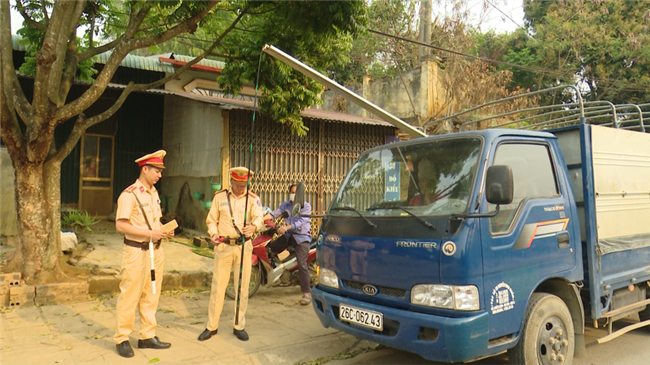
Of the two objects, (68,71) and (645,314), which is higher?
(68,71)

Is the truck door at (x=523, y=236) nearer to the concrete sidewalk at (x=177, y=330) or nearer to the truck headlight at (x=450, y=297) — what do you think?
the truck headlight at (x=450, y=297)

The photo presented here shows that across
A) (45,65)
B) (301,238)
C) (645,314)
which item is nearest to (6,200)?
(45,65)

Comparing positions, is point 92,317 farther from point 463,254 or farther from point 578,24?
point 578,24

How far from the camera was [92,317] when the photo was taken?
5.42 meters

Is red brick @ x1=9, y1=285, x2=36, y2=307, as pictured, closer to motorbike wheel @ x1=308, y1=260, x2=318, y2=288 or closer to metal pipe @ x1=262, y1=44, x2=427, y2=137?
motorbike wheel @ x1=308, y1=260, x2=318, y2=288

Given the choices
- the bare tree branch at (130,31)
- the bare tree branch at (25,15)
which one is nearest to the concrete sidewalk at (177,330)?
the bare tree branch at (130,31)

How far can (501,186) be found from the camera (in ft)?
10.6

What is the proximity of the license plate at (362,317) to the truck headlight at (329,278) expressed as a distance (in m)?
0.24

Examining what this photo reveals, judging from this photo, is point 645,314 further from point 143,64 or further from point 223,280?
point 143,64

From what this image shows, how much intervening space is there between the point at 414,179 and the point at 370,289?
100 centimetres

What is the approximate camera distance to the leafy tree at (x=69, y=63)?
18.9 ft

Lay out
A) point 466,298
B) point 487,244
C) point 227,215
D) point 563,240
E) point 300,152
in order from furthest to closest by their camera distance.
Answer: point 300,152 < point 227,215 < point 563,240 < point 487,244 < point 466,298

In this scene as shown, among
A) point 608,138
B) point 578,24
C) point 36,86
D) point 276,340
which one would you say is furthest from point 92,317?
point 578,24

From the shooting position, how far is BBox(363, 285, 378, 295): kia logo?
370cm
